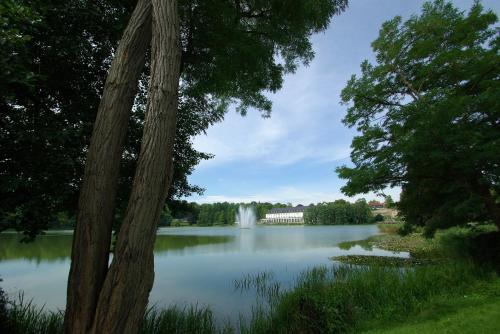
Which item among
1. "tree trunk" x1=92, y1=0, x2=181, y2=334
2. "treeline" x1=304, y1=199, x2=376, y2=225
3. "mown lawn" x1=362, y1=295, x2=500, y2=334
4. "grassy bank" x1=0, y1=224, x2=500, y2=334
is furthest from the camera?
"treeline" x1=304, y1=199, x2=376, y2=225

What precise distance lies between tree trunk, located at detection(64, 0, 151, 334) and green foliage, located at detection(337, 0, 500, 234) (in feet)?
23.7

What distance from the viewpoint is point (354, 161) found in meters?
10.5

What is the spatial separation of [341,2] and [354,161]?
5623 millimetres

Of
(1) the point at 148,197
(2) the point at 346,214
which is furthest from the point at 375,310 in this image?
(2) the point at 346,214

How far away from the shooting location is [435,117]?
7.73 m

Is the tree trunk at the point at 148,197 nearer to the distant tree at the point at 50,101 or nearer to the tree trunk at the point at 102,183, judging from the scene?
the tree trunk at the point at 102,183

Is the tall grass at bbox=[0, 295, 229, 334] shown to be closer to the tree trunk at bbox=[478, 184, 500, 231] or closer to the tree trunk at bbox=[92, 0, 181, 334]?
the tree trunk at bbox=[92, 0, 181, 334]

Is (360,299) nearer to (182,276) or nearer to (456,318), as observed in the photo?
(456,318)

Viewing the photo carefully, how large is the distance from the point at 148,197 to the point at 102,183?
553 millimetres

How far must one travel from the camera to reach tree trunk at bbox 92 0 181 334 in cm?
254

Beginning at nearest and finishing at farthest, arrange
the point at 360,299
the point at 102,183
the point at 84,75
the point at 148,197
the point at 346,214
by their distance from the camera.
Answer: the point at 148,197 → the point at 102,183 → the point at 84,75 → the point at 360,299 → the point at 346,214

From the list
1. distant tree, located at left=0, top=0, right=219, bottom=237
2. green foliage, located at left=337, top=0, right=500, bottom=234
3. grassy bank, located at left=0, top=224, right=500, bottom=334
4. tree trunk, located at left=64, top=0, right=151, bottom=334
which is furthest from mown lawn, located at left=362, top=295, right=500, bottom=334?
distant tree, located at left=0, top=0, right=219, bottom=237

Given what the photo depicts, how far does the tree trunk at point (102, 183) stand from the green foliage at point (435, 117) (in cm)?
723

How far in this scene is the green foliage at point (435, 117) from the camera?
7715mm
